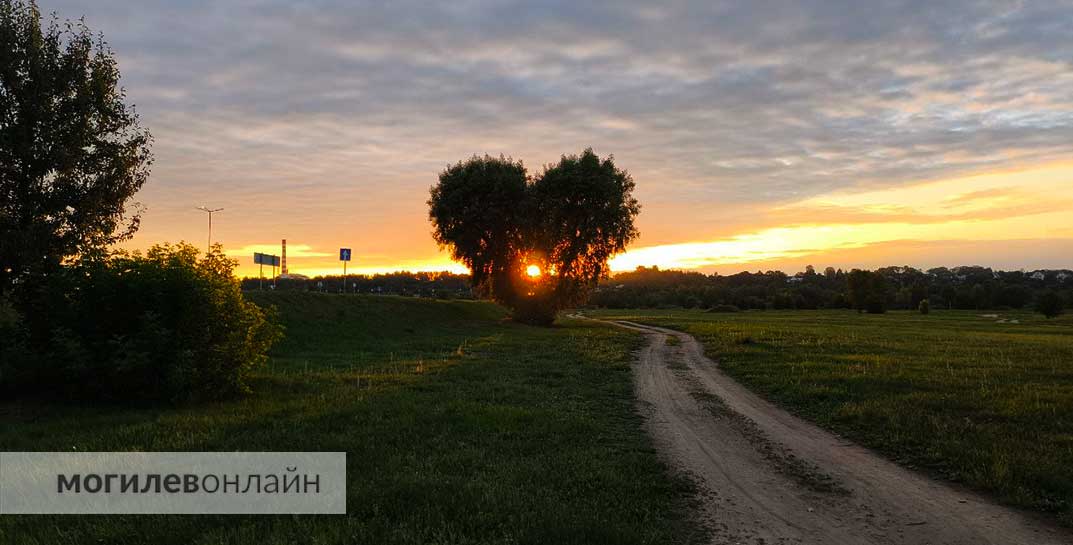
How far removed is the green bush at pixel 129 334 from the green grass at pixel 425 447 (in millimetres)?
757

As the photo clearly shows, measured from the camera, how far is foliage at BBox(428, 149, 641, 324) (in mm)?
50094

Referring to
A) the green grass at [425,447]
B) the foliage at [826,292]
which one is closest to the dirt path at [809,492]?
the green grass at [425,447]

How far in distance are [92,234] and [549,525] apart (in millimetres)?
16050

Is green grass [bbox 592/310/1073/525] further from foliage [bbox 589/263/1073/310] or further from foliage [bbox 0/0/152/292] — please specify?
foliage [bbox 589/263/1073/310]

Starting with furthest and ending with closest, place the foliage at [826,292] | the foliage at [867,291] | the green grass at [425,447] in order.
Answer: the foliage at [826,292]
the foliage at [867,291]
the green grass at [425,447]

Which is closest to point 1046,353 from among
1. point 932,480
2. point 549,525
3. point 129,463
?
point 932,480

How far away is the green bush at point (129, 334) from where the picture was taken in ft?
45.5

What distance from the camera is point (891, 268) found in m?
199

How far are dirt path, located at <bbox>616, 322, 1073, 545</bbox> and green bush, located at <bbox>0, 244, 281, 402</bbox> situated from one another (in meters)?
10.8

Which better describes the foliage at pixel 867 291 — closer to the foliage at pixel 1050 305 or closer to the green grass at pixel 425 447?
the foliage at pixel 1050 305

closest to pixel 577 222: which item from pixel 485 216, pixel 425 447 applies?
pixel 485 216

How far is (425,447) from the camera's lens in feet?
34.1

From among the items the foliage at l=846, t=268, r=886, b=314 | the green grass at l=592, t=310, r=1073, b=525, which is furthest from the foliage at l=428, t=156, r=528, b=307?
the foliage at l=846, t=268, r=886, b=314

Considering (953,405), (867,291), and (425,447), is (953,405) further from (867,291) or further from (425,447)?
(867,291)
